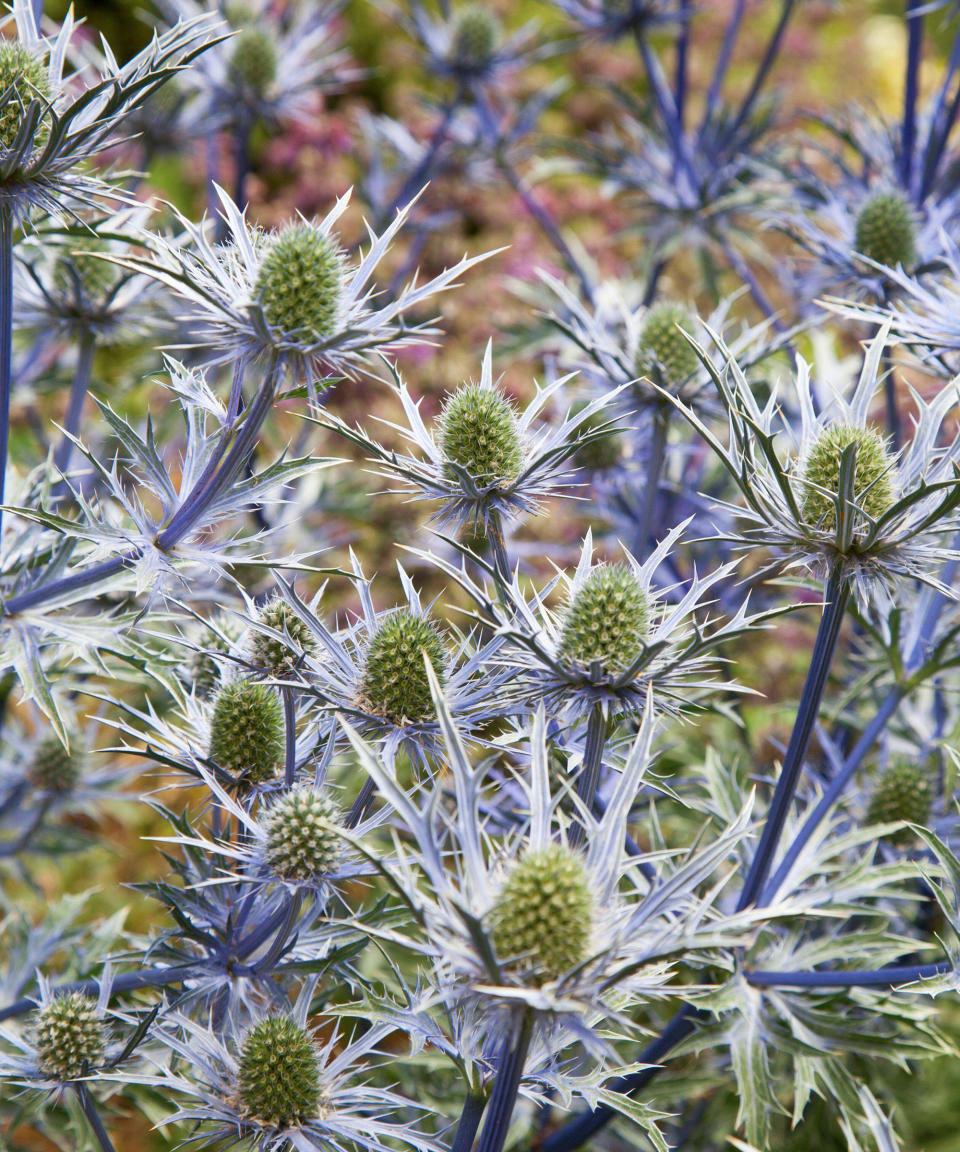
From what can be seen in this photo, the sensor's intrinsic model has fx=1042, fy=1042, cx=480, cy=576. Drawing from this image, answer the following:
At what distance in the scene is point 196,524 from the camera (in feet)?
4.17

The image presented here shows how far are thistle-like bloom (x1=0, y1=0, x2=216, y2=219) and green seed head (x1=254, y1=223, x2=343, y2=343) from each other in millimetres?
218

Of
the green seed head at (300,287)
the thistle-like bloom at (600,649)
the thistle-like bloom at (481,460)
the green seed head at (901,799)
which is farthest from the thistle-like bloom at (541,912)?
the green seed head at (901,799)

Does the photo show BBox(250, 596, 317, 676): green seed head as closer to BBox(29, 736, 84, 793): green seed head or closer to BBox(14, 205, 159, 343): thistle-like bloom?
BBox(14, 205, 159, 343): thistle-like bloom

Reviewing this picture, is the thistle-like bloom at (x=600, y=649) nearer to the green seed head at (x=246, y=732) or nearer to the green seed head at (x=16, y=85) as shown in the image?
the green seed head at (x=246, y=732)

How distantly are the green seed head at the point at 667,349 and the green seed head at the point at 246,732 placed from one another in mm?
892

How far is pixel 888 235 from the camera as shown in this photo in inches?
78.5

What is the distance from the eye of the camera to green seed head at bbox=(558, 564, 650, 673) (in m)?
1.15

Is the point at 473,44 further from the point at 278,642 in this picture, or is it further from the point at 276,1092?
the point at 276,1092

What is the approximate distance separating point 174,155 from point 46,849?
1.82 meters

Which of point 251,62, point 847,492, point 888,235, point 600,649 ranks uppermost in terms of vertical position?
point 251,62

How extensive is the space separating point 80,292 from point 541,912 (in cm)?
136

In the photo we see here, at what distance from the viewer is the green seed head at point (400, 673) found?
119 cm

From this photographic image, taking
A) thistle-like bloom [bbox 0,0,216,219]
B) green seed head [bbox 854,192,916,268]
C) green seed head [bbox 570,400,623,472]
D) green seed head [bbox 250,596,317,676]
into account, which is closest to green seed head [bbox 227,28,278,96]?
green seed head [bbox 570,400,623,472]

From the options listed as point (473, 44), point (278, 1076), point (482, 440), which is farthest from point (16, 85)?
point (473, 44)
